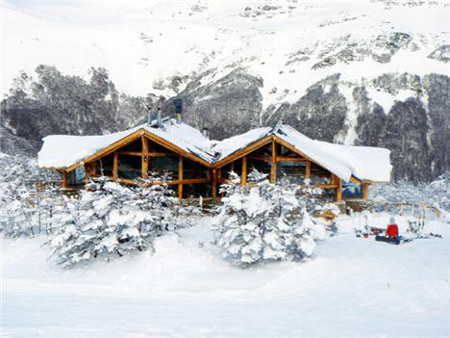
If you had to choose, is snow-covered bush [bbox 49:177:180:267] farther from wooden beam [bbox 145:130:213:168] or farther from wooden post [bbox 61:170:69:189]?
wooden post [bbox 61:170:69:189]

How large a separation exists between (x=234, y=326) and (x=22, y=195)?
12.9 m

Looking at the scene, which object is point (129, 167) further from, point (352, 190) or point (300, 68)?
point (300, 68)

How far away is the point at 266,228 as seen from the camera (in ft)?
36.5

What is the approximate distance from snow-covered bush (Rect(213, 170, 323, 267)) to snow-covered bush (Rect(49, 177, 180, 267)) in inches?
106

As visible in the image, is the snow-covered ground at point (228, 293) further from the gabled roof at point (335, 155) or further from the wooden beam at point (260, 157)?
the wooden beam at point (260, 157)

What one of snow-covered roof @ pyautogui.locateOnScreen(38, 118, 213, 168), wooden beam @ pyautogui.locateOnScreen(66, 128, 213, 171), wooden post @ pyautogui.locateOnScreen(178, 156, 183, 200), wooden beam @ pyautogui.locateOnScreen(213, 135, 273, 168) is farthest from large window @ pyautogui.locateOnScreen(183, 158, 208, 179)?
wooden beam @ pyautogui.locateOnScreen(213, 135, 273, 168)

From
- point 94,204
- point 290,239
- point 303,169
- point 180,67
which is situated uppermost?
point 180,67

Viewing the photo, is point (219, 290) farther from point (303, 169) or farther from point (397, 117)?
point (397, 117)

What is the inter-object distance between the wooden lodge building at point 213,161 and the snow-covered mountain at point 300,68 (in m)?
29.0

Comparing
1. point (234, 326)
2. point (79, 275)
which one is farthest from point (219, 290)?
point (79, 275)

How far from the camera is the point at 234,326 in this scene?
6160mm

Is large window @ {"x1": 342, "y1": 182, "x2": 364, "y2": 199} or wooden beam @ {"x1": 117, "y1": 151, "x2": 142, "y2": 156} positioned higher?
wooden beam @ {"x1": 117, "y1": 151, "x2": 142, "y2": 156}

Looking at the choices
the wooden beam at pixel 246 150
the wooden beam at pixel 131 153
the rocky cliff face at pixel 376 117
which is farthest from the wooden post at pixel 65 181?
the rocky cliff face at pixel 376 117

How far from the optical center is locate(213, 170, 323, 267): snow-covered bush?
10.7 metres
